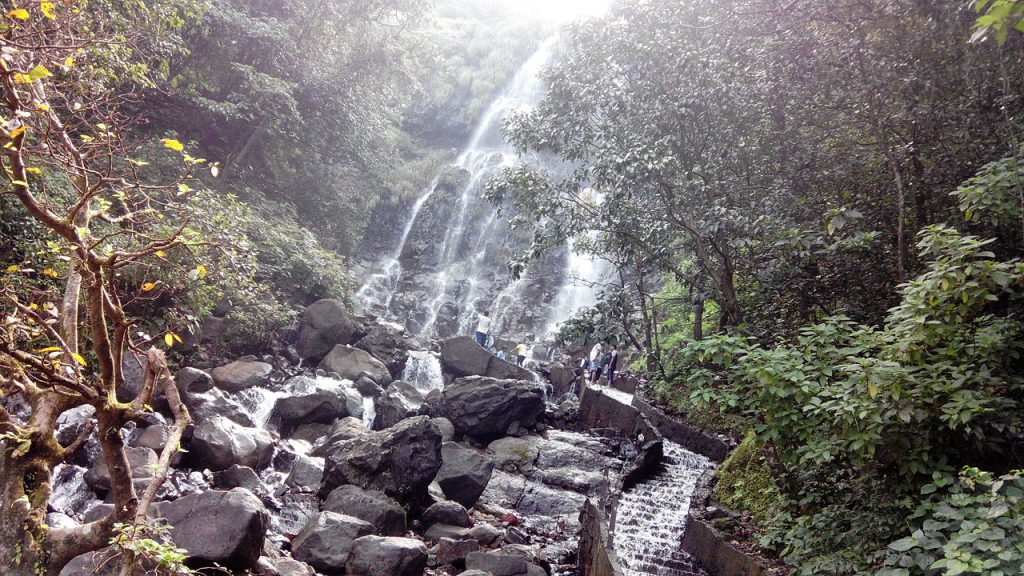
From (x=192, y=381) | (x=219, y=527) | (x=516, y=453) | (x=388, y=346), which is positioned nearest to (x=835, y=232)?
(x=516, y=453)

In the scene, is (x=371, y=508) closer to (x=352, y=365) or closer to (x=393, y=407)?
(x=393, y=407)

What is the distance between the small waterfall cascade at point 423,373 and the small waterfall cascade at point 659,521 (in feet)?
28.6

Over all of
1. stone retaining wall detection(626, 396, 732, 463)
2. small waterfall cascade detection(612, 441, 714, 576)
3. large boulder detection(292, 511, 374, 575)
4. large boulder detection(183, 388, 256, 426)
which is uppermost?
stone retaining wall detection(626, 396, 732, 463)

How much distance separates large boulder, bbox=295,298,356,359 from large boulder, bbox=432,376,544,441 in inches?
182

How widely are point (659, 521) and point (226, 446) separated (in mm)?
6826

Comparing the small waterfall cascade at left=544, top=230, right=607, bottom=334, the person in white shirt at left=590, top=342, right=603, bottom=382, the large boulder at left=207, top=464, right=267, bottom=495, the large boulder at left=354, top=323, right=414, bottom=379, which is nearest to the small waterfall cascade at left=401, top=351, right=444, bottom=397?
the large boulder at left=354, top=323, right=414, bottom=379

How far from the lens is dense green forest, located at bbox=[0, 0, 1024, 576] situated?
346cm

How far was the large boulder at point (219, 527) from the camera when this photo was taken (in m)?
5.92

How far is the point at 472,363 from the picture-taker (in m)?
18.6

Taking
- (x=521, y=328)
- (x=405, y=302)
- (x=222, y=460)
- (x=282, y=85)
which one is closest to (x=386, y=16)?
(x=282, y=85)

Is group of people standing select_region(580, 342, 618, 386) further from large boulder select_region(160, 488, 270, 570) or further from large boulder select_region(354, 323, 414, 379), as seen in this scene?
large boulder select_region(160, 488, 270, 570)

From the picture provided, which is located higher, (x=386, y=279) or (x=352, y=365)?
(x=386, y=279)

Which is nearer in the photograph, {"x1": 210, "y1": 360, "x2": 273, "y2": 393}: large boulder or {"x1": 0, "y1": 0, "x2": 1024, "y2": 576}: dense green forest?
{"x1": 0, "y1": 0, "x2": 1024, "y2": 576}: dense green forest

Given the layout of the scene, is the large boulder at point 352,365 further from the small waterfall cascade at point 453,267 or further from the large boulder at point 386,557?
the small waterfall cascade at point 453,267
